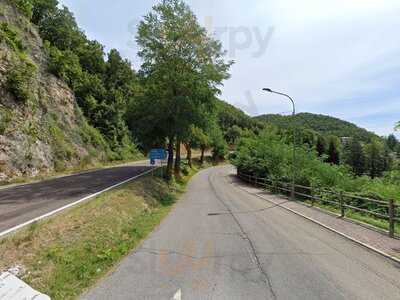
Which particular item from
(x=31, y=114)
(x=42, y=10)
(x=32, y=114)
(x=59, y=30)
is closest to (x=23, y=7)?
(x=59, y=30)

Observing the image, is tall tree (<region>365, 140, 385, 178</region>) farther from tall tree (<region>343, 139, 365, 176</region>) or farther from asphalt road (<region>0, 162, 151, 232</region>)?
asphalt road (<region>0, 162, 151, 232</region>)

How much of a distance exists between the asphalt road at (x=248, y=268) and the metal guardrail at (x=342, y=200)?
218cm

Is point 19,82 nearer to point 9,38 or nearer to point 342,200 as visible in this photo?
point 9,38

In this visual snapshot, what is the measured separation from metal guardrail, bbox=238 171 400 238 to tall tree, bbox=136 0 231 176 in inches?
385

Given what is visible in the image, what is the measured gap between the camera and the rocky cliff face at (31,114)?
66.2ft

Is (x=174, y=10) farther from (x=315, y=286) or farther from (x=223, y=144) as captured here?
(x=223, y=144)

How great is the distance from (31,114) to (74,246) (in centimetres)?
1980

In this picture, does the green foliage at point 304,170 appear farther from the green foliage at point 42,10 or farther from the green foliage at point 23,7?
the green foliage at point 42,10

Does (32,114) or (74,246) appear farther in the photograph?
(32,114)

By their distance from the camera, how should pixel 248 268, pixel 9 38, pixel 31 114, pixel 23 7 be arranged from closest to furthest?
pixel 248 268, pixel 31 114, pixel 9 38, pixel 23 7

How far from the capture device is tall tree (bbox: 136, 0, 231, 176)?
25.1 m

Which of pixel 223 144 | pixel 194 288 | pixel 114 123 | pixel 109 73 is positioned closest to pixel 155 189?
pixel 194 288

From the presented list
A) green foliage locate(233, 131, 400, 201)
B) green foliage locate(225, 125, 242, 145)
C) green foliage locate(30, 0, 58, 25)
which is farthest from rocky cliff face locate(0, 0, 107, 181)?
green foliage locate(225, 125, 242, 145)

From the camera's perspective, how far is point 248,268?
6766mm
